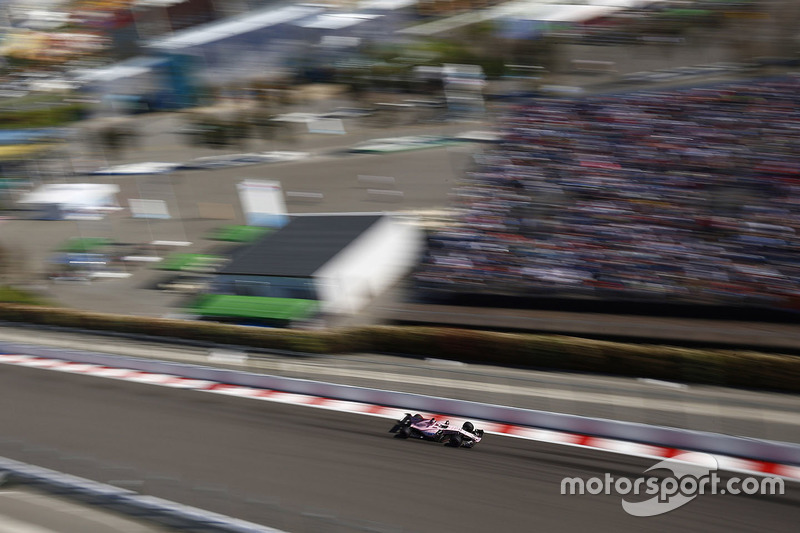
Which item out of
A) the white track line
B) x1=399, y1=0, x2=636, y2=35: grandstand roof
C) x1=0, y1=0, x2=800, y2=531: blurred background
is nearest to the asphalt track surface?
x1=0, y1=0, x2=800, y2=531: blurred background

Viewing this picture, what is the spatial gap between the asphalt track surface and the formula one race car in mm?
126

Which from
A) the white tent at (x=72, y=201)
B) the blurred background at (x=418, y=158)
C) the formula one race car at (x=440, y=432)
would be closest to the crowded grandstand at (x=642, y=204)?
the blurred background at (x=418, y=158)

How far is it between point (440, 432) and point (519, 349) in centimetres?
382

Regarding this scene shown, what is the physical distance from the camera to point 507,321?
1531cm

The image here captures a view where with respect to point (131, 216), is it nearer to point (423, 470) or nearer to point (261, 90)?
point (261, 90)

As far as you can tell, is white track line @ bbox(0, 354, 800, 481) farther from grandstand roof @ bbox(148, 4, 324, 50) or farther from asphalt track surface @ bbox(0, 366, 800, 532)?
grandstand roof @ bbox(148, 4, 324, 50)

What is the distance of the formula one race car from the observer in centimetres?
1062

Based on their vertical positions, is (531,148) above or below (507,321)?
above

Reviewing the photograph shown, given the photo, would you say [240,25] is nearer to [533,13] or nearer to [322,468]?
[533,13]

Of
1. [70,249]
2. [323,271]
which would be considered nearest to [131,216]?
[70,249]

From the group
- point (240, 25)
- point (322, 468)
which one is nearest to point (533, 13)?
point (240, 25)

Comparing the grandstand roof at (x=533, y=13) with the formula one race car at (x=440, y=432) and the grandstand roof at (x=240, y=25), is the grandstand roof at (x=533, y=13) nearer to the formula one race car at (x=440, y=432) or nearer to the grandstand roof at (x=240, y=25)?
the grandstand roof at (x=240, y=25)

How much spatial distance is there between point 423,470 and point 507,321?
18.9 feet

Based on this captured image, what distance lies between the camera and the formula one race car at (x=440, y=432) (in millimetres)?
10625
